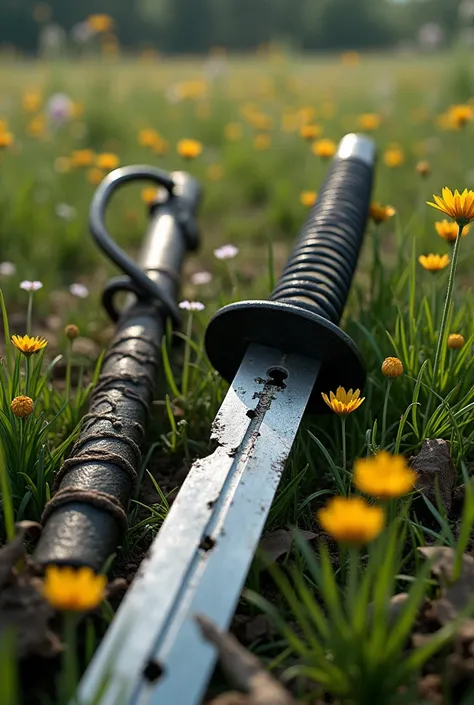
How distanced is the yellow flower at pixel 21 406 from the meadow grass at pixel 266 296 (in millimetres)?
59

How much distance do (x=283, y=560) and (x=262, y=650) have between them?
0.84 feet

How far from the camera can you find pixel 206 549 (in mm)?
1340

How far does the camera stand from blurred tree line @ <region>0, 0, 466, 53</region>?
42062mm

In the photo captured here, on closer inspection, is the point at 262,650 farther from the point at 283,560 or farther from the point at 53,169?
the point at 53,169

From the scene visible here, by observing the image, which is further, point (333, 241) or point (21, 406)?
point (333, 241)

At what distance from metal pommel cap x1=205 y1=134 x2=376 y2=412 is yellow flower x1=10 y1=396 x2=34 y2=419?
0.42 metres

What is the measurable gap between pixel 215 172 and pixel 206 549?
3.56m

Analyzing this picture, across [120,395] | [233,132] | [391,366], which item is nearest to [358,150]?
[391,366]

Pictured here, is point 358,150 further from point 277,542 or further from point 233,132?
point 233,132

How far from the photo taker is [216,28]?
45125 mm

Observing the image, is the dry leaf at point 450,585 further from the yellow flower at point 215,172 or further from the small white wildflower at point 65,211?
the yellow flower at point 215,172

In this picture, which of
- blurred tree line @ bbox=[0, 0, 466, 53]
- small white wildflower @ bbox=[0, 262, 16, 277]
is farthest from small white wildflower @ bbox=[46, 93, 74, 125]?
blurred tree line @ bbox=[0, 0, 466, 53]

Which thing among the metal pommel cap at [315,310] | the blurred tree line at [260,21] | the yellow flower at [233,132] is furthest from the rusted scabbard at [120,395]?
the blurred tree line at [260,21]

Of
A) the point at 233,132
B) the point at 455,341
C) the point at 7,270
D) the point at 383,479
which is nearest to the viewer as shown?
the point at 383,479
